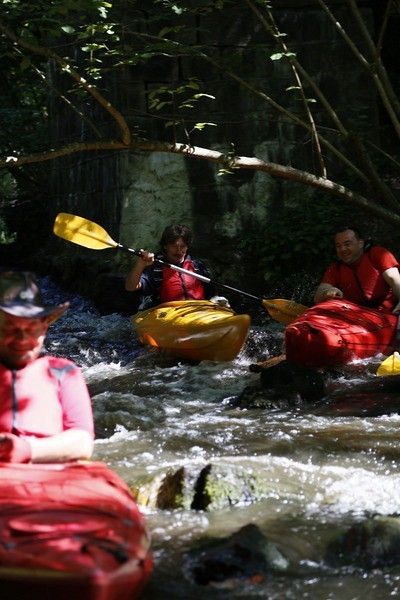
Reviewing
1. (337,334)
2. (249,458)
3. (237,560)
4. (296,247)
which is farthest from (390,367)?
(237,560)

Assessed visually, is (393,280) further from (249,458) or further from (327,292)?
(249,458)

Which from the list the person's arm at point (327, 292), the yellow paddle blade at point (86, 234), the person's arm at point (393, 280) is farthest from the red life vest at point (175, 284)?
the person's arm at point (393, 280)

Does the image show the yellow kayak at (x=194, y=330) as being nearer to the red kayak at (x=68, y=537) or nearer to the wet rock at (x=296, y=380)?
the wet rock at (x=296, y=380)

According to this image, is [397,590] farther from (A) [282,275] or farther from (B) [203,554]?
(A) [282,275]

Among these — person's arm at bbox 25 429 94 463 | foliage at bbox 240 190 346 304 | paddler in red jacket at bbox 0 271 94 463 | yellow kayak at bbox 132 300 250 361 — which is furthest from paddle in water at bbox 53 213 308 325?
person's arm at bbox 25 429 94 463

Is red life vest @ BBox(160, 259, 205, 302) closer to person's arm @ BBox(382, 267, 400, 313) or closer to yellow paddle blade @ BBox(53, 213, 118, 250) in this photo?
yellow paddle blade @ BBox(53, 213, 118, 250)

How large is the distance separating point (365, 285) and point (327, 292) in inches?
11.6

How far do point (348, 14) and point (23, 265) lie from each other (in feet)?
20.7

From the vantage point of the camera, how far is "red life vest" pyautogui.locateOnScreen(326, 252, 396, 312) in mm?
7488

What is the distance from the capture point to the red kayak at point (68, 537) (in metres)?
2.43

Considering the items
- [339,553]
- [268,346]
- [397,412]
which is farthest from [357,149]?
[339,553]

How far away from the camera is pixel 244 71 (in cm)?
1030

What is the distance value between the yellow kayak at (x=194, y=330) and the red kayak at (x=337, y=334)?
0.57 metres

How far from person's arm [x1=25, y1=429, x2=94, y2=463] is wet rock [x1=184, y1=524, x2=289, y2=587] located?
535 mm
